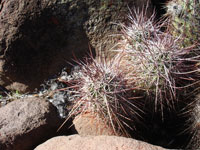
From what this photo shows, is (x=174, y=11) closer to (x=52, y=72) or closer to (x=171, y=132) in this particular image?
(x=171, y=132)

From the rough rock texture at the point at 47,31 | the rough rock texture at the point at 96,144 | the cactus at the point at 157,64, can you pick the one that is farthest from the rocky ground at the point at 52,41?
the cactus at the point at 157,64

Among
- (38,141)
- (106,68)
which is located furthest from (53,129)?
(106,68)

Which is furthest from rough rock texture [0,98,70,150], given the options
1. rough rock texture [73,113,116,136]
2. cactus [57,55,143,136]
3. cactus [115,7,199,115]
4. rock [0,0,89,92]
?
cactus [115,7,199,115]

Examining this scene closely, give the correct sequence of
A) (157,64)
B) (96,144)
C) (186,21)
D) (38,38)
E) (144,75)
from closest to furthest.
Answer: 1. (96,144)
2. (157,64)
3. (144,75)
4. (186,21)
5. (38,38)

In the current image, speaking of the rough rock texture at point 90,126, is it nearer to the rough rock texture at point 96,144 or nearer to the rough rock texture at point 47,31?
the rough rock texture at point 96,144

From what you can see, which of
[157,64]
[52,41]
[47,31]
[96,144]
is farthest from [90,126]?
[47,31]

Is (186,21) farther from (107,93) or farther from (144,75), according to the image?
(107,93)
